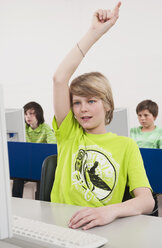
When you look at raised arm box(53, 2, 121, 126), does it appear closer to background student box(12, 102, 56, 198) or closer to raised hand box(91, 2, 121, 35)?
raised hand box(91, 2, 121, 35)

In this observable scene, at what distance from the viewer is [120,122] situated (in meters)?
3.36

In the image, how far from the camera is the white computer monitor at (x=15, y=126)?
3.32m

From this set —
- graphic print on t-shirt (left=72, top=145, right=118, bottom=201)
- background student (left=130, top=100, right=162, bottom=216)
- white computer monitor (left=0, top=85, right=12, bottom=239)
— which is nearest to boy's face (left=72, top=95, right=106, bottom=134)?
graphic print on t-shirt (left=72, top=145, right=118, bottom=201)

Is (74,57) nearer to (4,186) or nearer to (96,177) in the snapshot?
(96,177)

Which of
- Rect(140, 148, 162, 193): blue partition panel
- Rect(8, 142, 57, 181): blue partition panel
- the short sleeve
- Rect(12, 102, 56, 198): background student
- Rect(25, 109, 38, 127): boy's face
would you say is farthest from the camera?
Rect(25, 109, 38, 127): boy's face

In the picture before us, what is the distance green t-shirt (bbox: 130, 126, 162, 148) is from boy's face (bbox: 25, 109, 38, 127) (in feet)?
3.43

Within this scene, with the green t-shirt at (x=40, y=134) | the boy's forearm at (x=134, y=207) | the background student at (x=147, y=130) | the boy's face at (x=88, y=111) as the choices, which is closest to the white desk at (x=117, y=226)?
the boy's forearm at (x=134, y=207)

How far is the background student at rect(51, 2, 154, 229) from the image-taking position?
4.39ft

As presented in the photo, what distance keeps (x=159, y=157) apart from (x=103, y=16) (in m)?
0.99

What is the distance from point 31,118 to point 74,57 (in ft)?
8.12

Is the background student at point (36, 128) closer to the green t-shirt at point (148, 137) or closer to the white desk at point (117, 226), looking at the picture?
the green t-shirt at point (148, 137)

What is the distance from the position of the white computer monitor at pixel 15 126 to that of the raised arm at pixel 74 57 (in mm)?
1891

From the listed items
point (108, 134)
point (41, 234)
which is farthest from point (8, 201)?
point (108, 134)

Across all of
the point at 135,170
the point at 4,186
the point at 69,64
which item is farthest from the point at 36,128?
the point at 4,186
